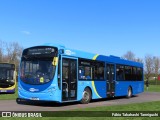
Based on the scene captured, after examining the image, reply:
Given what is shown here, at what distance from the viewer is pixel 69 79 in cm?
1905

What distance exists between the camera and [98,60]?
22844mm

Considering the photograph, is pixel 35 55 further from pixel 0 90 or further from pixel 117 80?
pixel 0 90

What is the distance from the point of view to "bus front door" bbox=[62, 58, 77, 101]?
18547mm

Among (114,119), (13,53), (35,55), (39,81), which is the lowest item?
(114,119)

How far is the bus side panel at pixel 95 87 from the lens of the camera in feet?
66.2

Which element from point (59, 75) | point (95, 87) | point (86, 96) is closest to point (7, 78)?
point (95, 87)

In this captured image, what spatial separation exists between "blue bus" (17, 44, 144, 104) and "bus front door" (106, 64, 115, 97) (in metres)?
0.94

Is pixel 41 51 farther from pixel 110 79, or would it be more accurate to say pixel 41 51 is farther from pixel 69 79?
pixel 110 79

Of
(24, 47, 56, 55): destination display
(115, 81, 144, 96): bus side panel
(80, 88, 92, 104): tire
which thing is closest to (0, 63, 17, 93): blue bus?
(115, 81, 144, 96): bus side panel

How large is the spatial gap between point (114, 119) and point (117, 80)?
1387 centimetres

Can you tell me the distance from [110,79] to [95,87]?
2.63 meters

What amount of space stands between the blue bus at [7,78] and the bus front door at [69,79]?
38.9ft

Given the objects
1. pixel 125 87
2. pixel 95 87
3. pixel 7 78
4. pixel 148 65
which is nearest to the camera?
pixel 95 87

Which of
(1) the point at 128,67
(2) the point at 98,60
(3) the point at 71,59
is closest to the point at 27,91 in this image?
(3) the point at 71,59
